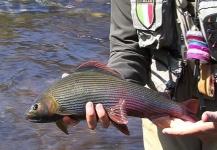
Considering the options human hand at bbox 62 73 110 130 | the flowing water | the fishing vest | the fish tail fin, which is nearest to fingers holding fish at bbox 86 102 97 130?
human hand at bbox 62 73 110 130

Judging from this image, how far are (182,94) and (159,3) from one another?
21.5 inches

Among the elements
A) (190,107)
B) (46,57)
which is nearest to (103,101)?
(190,107)

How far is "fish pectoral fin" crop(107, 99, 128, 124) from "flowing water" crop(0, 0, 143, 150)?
8.22ft

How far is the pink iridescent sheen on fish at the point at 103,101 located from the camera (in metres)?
2.50

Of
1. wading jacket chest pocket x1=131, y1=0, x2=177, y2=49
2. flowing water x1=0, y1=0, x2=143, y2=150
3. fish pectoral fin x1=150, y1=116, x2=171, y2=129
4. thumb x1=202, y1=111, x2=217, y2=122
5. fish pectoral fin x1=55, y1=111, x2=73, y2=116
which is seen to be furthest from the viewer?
flowing water x1=0, y1=0, x2=143, y2=150

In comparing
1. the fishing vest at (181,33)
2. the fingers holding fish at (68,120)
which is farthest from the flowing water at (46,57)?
the fingers holding fish at (68,120)

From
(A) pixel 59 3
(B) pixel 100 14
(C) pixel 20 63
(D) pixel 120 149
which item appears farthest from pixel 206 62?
(A) pixel 59 3

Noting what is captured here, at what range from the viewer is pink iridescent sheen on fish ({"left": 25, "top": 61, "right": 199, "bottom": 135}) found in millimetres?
2502

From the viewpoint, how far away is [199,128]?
2500mm

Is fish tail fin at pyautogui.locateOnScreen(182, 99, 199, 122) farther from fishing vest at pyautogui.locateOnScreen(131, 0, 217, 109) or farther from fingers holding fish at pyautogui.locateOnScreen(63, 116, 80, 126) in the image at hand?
fingers holding fish at pyautogui.locateOnScreen(63, 116, 80, 126)

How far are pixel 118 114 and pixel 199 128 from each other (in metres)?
0.40

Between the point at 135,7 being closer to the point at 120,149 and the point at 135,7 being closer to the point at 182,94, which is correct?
the point at 182,94

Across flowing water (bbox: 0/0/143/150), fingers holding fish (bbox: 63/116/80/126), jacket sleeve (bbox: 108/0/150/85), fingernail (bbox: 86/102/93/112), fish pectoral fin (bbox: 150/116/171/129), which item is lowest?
flowing water (bbox: 0/0/143/150)

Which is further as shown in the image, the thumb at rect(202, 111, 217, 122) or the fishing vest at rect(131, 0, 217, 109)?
the fishing vest at rect(131, 0, 217, 109)
